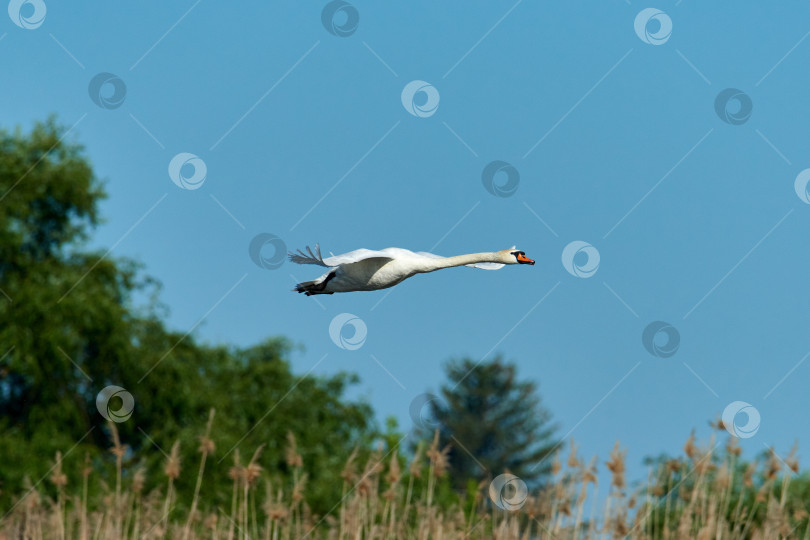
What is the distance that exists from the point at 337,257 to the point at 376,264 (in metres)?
0.20

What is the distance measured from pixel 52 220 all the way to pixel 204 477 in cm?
719

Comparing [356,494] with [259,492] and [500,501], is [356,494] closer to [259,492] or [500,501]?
[500,501]

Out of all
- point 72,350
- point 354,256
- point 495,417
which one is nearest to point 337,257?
point 354,256

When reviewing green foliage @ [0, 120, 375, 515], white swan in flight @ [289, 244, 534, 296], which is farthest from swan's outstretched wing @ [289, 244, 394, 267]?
green foliage @ [0, 120, 375, 515]

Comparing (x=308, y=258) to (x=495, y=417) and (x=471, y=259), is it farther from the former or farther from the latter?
(x=495, y=417)

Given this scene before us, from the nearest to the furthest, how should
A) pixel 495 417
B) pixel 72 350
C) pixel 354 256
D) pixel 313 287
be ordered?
1. pixel 354 256
2. pixel 313 287
3. pixel 72 350
4. pixel 495 417

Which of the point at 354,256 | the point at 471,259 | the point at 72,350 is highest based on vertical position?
the point at 471,259

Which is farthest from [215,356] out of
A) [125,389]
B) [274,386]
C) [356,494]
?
[356,494]

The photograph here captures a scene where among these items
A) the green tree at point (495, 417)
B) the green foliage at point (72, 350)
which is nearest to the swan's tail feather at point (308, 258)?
the green foliage at point (72, 350)

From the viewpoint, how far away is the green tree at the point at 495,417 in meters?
60.5

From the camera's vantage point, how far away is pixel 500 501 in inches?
413

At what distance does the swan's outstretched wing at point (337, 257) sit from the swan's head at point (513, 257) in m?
0.61

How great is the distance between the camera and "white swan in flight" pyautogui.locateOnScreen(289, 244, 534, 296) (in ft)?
17.0

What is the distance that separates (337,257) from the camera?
17.3ft
